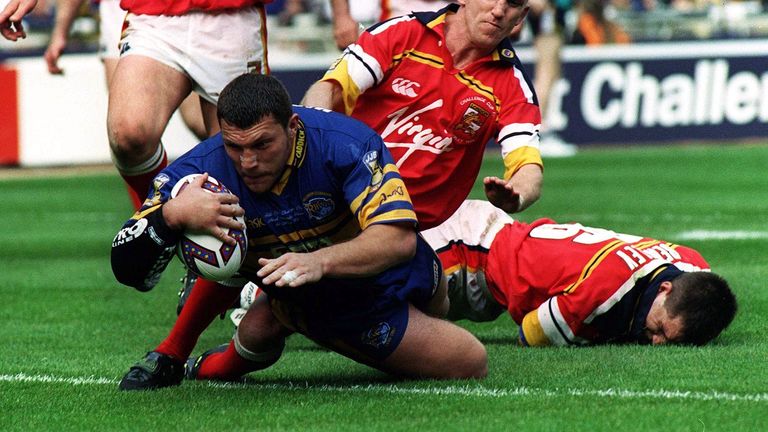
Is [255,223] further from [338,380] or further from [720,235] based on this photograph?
[720,235]

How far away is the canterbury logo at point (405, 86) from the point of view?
629 centimetres

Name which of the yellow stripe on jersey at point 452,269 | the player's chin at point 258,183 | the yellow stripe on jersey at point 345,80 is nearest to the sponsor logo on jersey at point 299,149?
the player's chin at point 258,183

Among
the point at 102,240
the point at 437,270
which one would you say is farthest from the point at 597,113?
the point at 437,270

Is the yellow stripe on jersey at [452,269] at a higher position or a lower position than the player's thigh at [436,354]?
lower

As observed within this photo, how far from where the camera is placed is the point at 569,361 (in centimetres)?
543

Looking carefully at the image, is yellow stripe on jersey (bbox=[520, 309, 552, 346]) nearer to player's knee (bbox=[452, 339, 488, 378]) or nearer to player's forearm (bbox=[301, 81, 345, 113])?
player's knee (bbox=[452, 339, 488, 378])

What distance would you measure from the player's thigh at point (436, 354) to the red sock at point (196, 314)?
0.70 meters

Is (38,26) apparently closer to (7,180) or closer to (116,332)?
(7,180)

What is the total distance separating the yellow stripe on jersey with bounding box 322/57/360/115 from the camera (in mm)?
6062

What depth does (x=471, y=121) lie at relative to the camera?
626 centimetres

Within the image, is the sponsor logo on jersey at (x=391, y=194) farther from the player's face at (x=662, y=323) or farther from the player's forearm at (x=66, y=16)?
the player's forearm at (x=66, y=16)

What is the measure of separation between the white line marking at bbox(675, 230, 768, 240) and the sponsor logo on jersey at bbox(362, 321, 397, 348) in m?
5.24

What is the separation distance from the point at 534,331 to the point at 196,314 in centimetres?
146

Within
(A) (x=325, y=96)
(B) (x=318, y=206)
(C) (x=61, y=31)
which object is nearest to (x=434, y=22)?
(A) (x=325, y=96)
